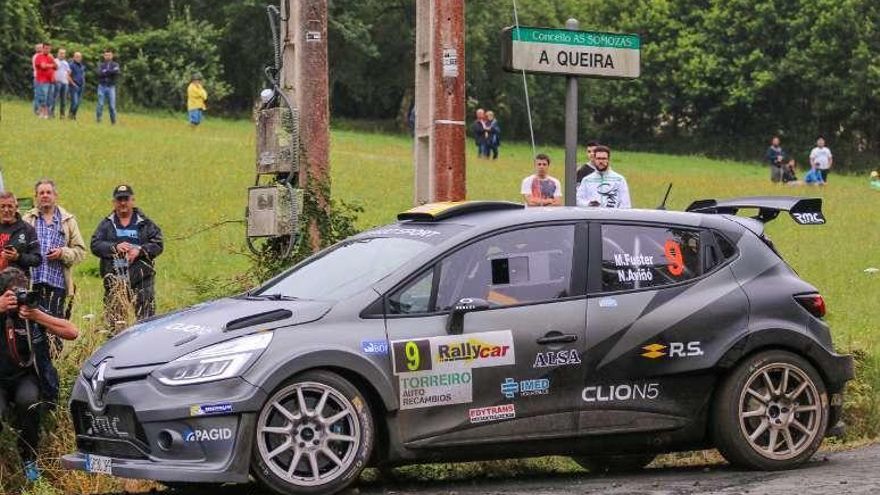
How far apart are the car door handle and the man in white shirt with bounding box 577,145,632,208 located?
527cm

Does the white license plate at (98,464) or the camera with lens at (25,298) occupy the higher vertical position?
the camera with lens at (25,298)

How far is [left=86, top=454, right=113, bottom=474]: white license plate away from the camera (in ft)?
27.7

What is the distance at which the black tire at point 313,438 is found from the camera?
8250 millimetres

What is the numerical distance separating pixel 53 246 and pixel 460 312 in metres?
4.95

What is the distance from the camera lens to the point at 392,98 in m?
73.3

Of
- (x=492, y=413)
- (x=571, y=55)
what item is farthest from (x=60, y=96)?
(x=492, y=413)

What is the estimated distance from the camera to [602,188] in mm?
14398

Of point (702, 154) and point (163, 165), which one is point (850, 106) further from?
point (163, 165)

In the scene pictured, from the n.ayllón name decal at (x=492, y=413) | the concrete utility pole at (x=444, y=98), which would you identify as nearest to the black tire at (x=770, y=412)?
the n.ayllón name decal at (x=492, y=413)

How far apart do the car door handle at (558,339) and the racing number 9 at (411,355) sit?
0.70 m

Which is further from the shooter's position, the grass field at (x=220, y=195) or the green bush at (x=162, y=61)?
the green bush at (x=162, y=61)

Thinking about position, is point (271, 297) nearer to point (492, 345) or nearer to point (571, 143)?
point (492, 345)

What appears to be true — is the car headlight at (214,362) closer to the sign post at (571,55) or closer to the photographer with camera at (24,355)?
the photographer with camera at (24,355)

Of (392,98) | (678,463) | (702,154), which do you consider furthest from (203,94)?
(678,463)
